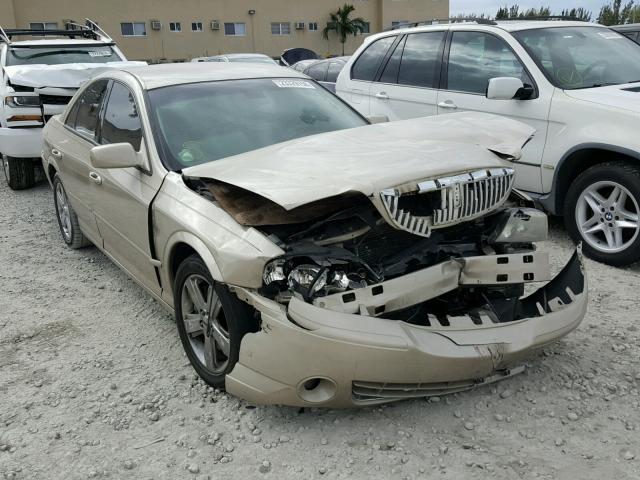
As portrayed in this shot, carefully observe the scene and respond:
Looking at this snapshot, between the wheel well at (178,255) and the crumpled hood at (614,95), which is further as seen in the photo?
the crumpled hood at (614,95)

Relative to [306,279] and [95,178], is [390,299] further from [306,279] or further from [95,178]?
[95,178]

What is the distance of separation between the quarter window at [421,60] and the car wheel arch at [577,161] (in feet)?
5.54

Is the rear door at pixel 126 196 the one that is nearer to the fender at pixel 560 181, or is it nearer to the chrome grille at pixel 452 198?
the chrome grille at pixel 452 198

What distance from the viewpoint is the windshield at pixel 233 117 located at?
12.0 ft

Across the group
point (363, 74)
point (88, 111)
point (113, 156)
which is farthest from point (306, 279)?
point (363, 74)

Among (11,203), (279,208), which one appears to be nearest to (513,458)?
(279,208)

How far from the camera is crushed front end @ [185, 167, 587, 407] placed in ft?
8.39

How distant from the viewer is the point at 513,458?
2584 mm

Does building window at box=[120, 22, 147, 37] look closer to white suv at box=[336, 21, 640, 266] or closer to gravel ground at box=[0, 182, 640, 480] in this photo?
white suv at box=[336, 21, 640, 266]

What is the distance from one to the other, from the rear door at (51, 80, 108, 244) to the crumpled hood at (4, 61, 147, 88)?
2.83 m

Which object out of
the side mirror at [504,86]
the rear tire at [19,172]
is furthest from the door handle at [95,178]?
the rear tire at [19,172]

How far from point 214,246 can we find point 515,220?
1592 millimetres

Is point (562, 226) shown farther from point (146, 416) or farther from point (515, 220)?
point (146, 416)

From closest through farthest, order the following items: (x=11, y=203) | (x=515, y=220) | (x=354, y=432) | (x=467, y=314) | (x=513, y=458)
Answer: (x=513, y=458) < (x=354, y=432) < (x=467, y=314) < (x=515, y=220) < (x=11, y=203)
